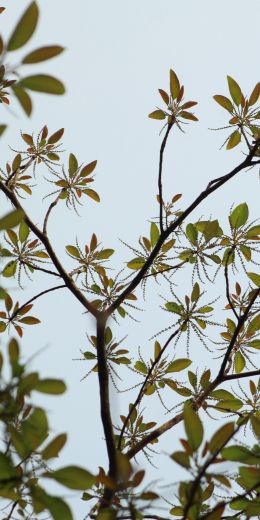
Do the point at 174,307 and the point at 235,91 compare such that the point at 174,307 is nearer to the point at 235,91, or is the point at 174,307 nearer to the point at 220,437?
the point at 235,91

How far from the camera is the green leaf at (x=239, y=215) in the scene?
2.76 meters

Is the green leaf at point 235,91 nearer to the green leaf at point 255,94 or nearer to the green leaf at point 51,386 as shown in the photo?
the green leaf at point 255,94

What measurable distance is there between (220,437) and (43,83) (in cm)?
84

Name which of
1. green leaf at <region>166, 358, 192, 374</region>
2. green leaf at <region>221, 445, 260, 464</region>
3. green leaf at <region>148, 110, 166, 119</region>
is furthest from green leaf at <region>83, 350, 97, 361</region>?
green leaf at <region>221, 445, 260, 464</region>

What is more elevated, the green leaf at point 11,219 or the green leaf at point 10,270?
the green leaf at point 10,270

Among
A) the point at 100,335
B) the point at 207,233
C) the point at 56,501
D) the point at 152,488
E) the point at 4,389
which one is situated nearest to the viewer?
the point at 4,389

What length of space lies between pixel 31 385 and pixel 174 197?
7.18 ft

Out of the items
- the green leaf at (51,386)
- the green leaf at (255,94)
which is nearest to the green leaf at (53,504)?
the green leaf at (51,386)

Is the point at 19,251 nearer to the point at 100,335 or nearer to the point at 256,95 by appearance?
the point at 100,335

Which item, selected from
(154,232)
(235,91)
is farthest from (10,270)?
(235,91)

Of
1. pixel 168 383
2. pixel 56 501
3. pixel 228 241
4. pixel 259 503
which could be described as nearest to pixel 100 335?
pixel 168 383

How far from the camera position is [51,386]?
1251 mm

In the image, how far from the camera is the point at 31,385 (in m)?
1.24

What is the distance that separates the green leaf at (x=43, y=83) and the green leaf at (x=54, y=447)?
71 cm
